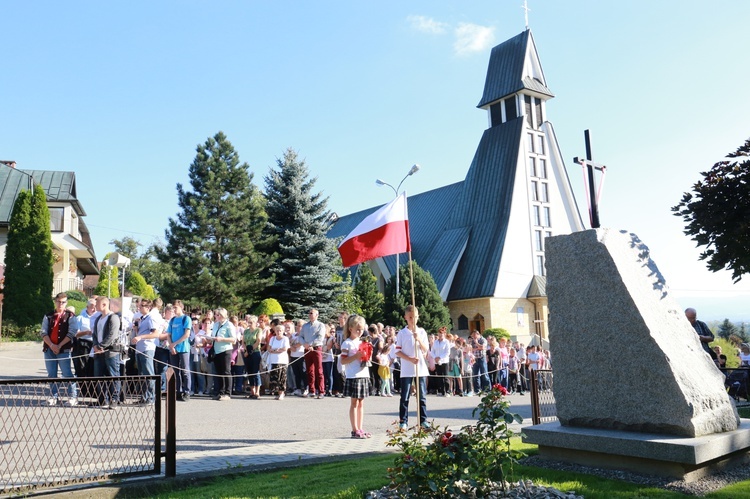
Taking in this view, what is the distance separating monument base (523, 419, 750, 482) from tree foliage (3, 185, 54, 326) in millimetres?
32551

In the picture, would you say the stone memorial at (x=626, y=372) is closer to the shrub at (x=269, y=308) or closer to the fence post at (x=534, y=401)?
the fence post at (x=534, y=401)

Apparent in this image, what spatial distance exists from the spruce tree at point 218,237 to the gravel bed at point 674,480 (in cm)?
2605

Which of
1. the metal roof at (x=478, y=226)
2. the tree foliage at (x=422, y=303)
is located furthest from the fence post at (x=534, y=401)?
the metal roof at (x=478, y=226)

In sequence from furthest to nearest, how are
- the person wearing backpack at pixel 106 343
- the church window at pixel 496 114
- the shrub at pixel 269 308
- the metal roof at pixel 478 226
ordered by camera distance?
the church window at pixel 496 114
the metal roof at pixel 478 226
the shrub at pixel 269 308
the person wearing backpack at pixel 106 343

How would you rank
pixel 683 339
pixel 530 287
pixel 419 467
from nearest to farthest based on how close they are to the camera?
pixel 419 467 → pixel 683 339 → pixel 530 287

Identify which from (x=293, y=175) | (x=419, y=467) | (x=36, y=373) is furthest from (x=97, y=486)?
(x=293, y=175)

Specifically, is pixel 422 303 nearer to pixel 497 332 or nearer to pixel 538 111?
pixel 497 332

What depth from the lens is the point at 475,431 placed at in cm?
524

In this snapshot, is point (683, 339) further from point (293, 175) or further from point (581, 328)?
point (293, 175)

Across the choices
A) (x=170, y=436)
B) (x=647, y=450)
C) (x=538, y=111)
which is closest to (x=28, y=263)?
(x=170, y=436)

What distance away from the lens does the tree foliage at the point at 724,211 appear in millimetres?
9500

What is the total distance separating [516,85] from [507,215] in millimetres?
10426

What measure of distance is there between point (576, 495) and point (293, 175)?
94.2 feet

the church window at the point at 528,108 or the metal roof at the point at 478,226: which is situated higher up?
the church window at the point at 528,108
